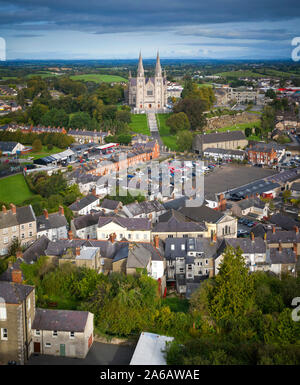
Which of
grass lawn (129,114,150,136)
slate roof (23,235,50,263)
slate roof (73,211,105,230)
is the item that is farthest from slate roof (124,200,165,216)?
grass lawn (129,114,150,136)

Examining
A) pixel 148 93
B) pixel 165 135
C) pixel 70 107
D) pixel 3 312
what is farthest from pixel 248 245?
pixel 70 107

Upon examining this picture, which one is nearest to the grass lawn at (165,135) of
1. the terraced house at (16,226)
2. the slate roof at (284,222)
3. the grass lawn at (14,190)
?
the grass lawn at (14,190)

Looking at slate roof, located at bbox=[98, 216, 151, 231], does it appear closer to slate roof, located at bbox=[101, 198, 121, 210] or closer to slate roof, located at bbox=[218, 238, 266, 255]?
slate roof, located at bbox=[101, 198, 121, 210]

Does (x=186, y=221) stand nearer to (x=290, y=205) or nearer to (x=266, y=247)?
(x=266, y=247)

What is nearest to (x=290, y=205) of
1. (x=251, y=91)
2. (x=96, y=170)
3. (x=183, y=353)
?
(x=96, y=170)

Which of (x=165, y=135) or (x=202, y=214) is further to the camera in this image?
(x=165, y=135)

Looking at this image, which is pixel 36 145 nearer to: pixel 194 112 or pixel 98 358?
pixel 194 112
